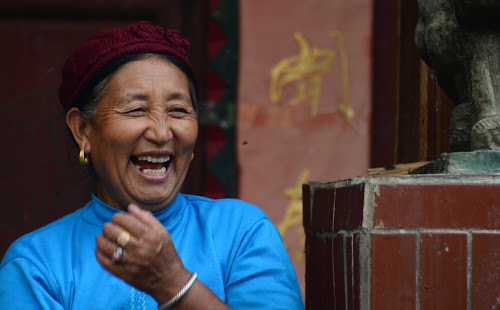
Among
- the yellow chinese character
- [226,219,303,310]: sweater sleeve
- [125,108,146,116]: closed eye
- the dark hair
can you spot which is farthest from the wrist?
the yellow chinese character

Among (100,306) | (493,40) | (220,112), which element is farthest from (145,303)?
(220,112)

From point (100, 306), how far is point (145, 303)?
0.36 ft

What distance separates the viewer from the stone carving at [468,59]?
1833mm

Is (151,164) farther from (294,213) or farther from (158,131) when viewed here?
(294,213)

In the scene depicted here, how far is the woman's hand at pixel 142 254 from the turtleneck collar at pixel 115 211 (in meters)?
0.38

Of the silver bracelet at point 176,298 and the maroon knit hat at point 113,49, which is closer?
the silver bracelet at point 176,298

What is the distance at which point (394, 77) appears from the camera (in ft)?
12.8

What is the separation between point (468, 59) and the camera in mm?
1968

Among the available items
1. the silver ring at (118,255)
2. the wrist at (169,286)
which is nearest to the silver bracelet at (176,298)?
the wrist at (169,286)

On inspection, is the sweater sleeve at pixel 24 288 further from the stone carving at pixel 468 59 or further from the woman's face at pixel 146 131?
the stone carving at pixel 468 59

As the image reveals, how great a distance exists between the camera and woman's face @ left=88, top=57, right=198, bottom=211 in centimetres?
191

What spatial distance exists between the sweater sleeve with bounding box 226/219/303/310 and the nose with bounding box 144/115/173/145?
32 centimetres

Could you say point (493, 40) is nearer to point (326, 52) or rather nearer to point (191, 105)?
point (191, 105)

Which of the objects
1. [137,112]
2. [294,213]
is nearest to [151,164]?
[137,112]
